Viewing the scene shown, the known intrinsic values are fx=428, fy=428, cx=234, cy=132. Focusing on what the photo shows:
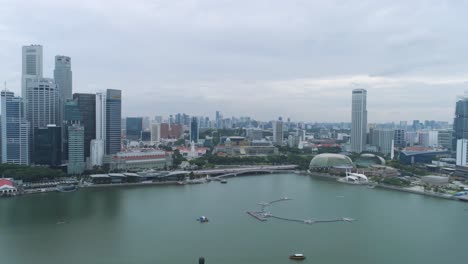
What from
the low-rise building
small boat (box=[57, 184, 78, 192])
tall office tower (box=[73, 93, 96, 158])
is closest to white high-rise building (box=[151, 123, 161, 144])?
the low-rise building

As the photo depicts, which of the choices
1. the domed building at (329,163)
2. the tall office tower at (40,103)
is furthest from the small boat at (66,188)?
the domed building at (329,163)

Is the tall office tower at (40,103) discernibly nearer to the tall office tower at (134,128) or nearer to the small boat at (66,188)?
the small boat at (66,188)

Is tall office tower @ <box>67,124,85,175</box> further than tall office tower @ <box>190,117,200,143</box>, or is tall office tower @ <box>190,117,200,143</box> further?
tall office tower @ <box>190,117,200,143</box>

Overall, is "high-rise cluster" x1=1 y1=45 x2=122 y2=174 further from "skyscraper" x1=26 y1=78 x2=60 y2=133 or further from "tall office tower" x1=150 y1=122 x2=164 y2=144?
"tall office tower" x1=150 y1=122 x2=164 y2=144

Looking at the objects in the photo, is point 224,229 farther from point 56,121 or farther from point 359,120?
point 359,120

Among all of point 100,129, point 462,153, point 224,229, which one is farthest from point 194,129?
point 224,229

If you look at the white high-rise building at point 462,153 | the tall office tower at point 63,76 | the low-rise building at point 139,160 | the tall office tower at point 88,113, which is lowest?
the low-rise building at point 139,160

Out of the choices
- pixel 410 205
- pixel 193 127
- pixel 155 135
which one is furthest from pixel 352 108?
pixel 410 205
